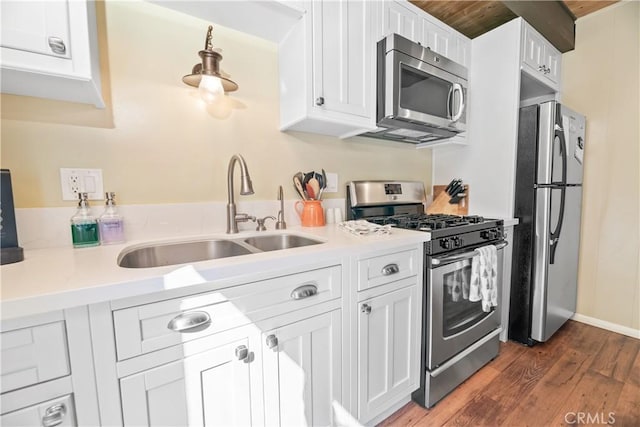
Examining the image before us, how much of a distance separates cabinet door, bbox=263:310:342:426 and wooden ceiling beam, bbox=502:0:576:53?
230 cm

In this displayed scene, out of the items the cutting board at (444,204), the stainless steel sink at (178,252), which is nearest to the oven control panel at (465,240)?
the cutting board at (444,204)

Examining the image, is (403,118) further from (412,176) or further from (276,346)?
(276,346)

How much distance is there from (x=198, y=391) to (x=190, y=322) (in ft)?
0.74

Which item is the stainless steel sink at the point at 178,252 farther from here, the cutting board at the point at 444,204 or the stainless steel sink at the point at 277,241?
the cutting board at the point at 444,204

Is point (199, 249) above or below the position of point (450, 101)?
below

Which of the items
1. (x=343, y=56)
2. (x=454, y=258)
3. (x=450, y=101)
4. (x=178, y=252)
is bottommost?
(x=454, y=258)

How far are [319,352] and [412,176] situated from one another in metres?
1.69

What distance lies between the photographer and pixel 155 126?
124 centimetres

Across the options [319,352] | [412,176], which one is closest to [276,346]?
[319,352]

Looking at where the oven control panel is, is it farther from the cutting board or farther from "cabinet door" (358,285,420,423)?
the cutting board

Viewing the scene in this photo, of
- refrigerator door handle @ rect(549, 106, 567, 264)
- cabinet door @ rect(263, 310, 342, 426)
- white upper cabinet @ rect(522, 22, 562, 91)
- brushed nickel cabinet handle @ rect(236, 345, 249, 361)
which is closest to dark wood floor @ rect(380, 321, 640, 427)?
cabinet door @ rect(263, 310, 342, 426)

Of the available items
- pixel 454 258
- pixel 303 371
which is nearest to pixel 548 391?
pixel 454 258

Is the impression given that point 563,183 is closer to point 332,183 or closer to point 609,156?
point 609,156

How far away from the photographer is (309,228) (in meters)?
1.53
